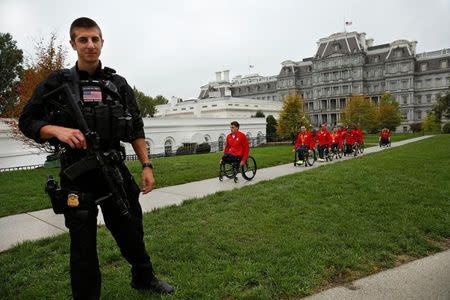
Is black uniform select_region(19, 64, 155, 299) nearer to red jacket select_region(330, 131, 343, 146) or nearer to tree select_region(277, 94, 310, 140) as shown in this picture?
red jacket select_region(330, 131, 343, 146)

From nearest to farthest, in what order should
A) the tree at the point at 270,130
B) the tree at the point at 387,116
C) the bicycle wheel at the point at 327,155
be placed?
the bicycle wheel at the point at 327,155, the tree at the point at 270,130, the tree at the point at 387,116

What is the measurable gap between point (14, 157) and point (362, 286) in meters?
27.7

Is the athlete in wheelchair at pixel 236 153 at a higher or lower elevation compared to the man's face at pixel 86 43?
lower

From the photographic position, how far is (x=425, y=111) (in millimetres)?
83688

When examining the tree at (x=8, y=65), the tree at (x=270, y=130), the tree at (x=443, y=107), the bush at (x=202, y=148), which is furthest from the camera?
the tree at (x=443, y=107)

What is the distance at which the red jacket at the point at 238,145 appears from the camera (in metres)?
11.6

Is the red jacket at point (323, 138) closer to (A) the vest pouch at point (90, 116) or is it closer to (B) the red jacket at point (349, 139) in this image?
(B) the red jacket at point (349, 139)

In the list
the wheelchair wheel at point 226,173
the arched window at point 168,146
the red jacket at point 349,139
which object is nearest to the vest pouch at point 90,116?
the wheelchair wheel at point 226,173

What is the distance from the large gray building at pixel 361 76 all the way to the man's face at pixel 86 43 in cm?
7732

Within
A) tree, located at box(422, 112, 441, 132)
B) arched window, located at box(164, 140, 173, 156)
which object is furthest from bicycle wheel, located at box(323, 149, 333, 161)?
tree, located at box(422, 112, 441, 132)

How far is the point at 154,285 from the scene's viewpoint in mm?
3471

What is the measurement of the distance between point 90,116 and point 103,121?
0.34 ft

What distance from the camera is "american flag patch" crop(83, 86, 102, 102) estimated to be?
291 centimetres

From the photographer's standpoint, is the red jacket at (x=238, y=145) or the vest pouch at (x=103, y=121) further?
the red jacket at (x=238, y=145)
